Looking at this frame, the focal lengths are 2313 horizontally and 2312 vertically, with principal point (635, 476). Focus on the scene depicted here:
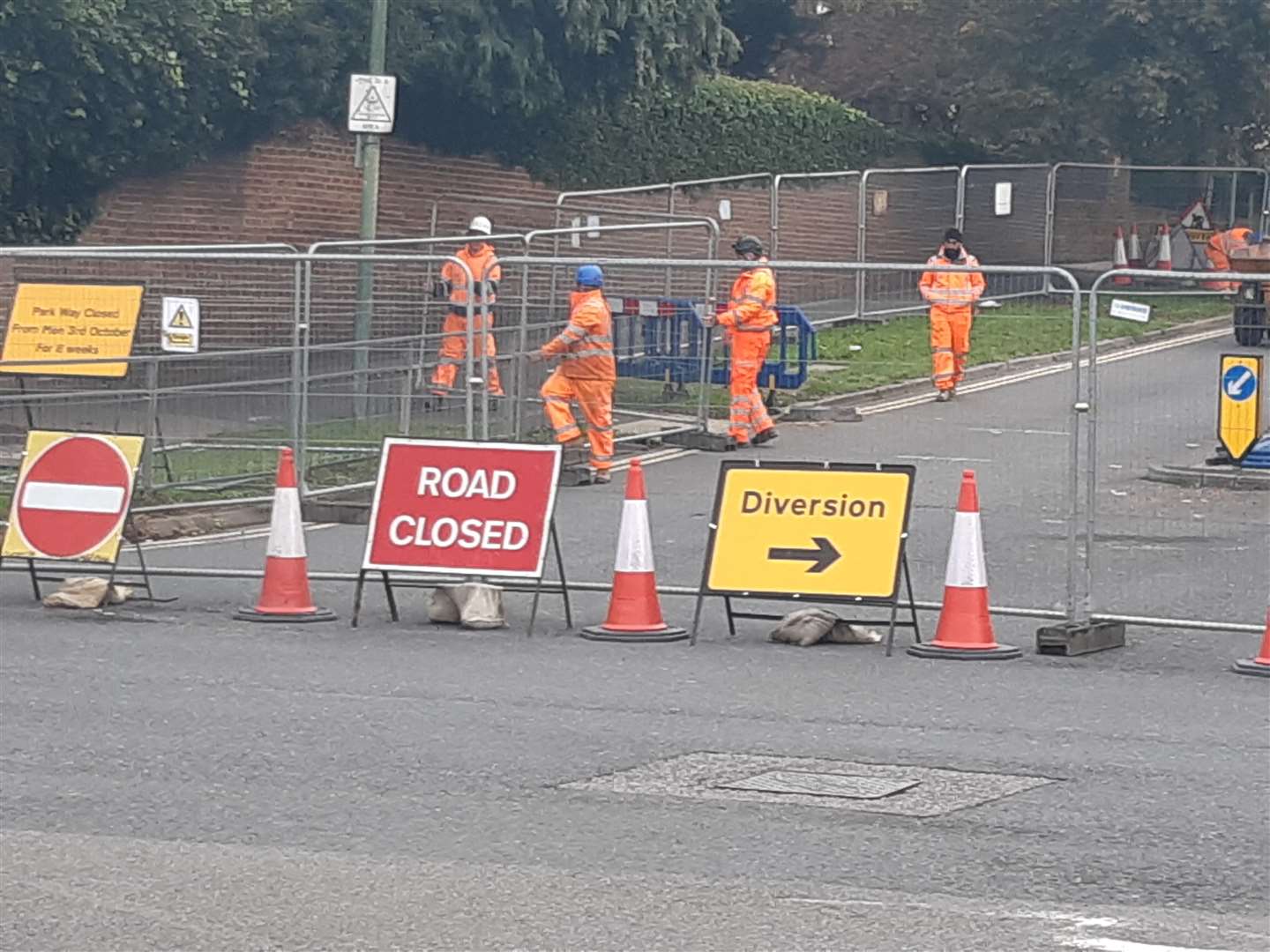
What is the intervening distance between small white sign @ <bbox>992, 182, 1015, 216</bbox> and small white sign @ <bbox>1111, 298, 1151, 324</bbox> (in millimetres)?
23300

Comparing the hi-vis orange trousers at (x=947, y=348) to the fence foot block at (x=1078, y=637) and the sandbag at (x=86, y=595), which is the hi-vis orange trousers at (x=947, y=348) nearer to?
the fence foot block at (x=1078, y=637)

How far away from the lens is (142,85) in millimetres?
24375

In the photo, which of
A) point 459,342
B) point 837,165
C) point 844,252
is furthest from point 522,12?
point 459,342

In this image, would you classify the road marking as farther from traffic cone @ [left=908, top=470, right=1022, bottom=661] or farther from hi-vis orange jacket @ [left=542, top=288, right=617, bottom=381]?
hi-vis orange jacket @ [left=542, top=288, right=617, bottom=381]

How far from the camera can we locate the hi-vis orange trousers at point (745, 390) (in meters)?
17.7

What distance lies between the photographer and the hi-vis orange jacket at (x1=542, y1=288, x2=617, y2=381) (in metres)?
16.2

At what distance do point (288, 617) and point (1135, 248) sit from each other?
84.5 feet

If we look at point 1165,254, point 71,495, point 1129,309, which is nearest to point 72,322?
point 71,495

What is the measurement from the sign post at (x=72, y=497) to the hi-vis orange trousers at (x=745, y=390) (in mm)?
5813

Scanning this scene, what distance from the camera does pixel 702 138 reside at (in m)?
35.5

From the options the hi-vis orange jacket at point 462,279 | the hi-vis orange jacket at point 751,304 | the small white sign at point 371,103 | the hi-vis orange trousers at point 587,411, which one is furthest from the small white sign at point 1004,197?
the hi-vis orange jacket at point 462,279

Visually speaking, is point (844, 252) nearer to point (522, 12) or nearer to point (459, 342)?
point (522, 12)

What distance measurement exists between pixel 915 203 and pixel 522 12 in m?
8.59

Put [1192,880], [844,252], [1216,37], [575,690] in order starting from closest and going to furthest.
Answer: [1192,880] → [575,690] → [844,252] → [1216,37]
